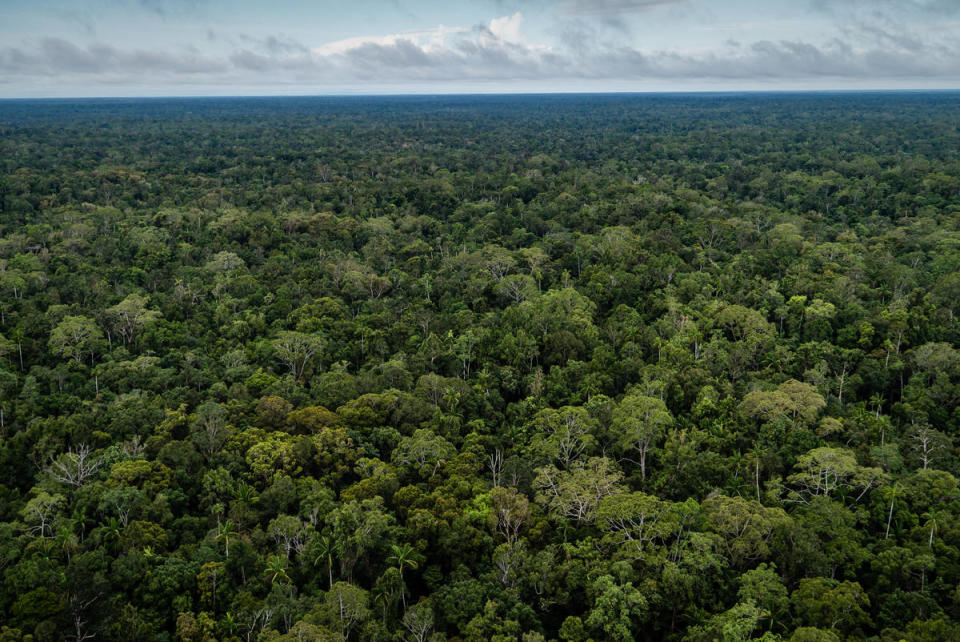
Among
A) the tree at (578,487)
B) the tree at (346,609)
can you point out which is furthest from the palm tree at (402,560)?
the tree at (578,487)

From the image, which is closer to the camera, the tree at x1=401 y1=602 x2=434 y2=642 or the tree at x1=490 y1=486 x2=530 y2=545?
the tree at x1=401 y1=602 x2=434 y2=642

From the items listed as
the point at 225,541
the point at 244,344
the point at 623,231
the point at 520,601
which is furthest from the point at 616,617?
the point at 623,231

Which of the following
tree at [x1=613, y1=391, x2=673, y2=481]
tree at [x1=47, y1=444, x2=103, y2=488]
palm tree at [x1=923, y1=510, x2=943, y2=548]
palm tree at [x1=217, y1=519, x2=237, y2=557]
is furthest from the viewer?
tree at [x1=613, y1=391, x2=673, y2=481]

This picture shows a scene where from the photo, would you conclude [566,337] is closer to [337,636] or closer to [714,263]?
[714,263]

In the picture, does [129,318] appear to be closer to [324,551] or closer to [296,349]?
[296,349]

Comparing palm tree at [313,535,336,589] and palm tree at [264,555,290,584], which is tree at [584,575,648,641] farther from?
palm tree at [264,555,290,584]

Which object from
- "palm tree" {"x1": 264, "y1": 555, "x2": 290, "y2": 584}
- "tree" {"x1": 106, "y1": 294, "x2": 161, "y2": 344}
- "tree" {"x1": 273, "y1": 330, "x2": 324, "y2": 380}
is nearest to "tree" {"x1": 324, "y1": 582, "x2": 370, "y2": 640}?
"palm tree" {"x1": 264, "y1": 555, "x2": 290, "y2": 584}

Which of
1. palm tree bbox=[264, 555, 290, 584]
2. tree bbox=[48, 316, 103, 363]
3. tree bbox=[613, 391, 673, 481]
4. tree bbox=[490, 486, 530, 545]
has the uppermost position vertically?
tree bbox=[48, 316, 103, 363]
